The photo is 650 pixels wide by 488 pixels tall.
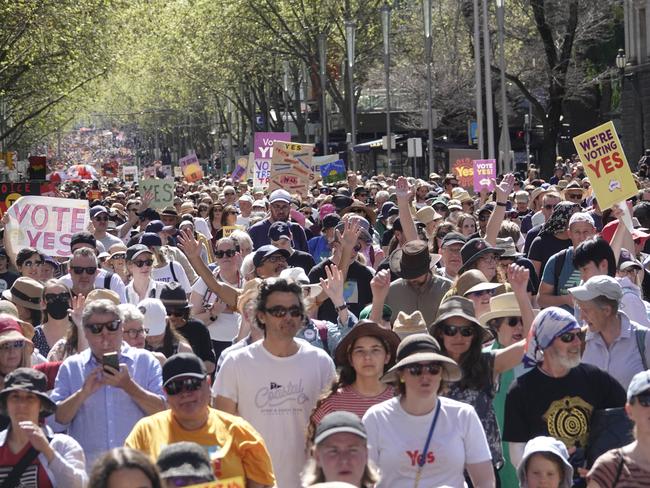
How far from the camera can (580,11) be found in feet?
156

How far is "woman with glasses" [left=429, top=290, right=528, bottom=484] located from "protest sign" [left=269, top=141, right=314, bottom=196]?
577 inches

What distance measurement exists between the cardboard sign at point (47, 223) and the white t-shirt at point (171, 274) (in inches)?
A: 96.8

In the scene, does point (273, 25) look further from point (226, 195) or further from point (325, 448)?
point (325, 448)

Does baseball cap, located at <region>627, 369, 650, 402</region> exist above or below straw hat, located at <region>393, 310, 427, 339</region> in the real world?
below

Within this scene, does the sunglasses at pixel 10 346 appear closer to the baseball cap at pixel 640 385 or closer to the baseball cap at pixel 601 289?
the baseball cap at pixel 601 289

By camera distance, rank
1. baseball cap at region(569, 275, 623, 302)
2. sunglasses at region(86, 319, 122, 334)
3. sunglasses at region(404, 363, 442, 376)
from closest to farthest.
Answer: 1. sunglasses at region(404, 363, 442, 376)
2. sunglasses at region(86, 319, 122, 334)
3. baseball cap at region(569, 275, 623, 302)

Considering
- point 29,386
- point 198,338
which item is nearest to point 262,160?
point 198,338

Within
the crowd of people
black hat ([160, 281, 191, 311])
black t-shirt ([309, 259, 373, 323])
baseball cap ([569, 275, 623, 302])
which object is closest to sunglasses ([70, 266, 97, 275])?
the crowd of people

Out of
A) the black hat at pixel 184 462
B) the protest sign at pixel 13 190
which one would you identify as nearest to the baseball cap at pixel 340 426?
the black hat at pixel 184 462

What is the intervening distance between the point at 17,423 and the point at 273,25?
157ft

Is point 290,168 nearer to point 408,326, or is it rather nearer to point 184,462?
point 408,326

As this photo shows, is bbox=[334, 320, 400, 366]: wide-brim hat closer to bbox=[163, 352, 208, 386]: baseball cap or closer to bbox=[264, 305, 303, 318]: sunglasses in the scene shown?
bbox=[264, 305, 303, 318]: sunglasses

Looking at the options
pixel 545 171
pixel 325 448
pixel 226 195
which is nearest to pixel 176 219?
pixel 226 195

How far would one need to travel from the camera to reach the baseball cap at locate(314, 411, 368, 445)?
5141 mm
